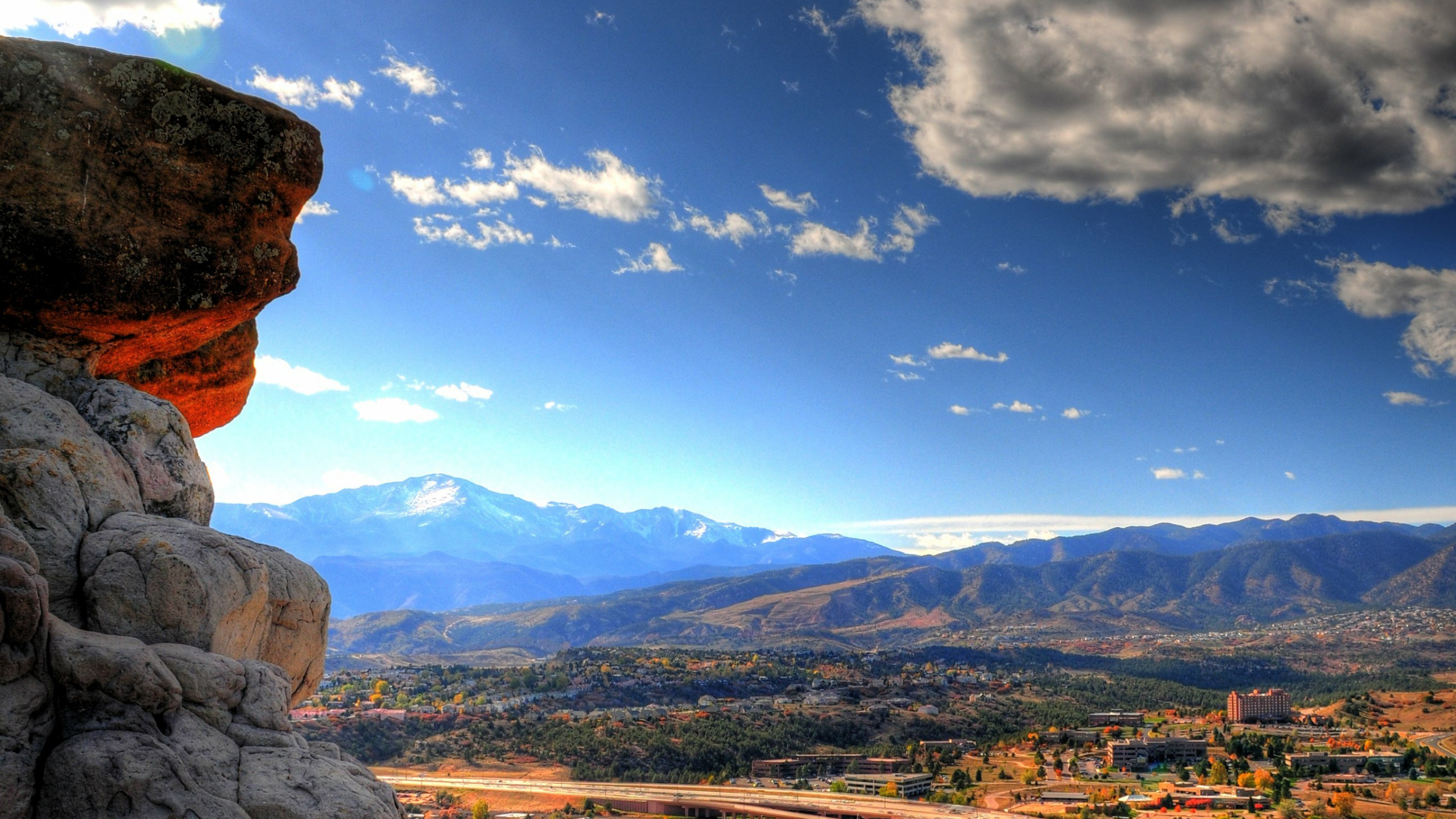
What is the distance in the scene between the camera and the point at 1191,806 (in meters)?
76.0

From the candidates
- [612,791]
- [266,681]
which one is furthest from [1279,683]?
[266,681]

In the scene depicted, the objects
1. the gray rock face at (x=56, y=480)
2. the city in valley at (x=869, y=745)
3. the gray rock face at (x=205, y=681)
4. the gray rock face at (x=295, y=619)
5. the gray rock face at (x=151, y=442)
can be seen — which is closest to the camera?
the gray rock face at (x=205, y=681)

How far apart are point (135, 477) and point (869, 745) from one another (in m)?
110

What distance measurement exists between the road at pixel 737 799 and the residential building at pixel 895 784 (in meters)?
3.42

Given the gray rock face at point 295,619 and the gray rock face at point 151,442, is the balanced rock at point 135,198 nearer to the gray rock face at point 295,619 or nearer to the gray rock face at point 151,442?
the gray rock face at point 151,442

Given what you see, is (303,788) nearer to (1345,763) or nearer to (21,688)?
(21,688)

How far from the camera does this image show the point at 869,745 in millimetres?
112500

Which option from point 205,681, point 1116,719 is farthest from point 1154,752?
point 205,681

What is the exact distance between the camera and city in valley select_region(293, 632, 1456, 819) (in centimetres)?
7612

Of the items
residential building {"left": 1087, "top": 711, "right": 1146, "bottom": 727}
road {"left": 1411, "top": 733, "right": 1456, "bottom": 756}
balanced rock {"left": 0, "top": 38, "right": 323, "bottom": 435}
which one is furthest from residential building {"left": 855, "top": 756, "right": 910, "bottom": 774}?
balanced rock {"left": 0, "top": 38, "right": 323, "bottom": 435}

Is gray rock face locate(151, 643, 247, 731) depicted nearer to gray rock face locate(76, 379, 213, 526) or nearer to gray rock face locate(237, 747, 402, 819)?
gray rock face locate(237, 747, 402, 819)

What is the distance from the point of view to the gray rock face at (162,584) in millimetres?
11336

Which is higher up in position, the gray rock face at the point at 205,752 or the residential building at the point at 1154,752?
the gray rock face at the point at 205,752

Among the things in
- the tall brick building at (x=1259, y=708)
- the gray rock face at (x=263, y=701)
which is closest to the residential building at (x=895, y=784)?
the tall brick building at (x=1259, y=708)
